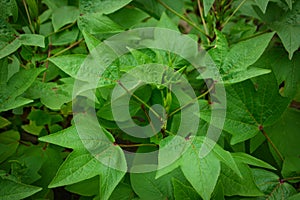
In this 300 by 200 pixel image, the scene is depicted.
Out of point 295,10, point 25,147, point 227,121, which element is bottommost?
point 25,147

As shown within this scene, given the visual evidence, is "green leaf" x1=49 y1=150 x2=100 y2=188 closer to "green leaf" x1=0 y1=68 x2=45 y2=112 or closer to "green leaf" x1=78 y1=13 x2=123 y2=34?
"green leaf" x1=0 y1=68 x2=45 y2=112

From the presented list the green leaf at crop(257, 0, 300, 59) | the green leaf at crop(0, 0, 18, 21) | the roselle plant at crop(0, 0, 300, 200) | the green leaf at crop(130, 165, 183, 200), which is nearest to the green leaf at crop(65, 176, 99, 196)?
the roselle plant at crop(0, 0, 300, 200)

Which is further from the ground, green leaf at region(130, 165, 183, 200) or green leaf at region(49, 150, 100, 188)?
green leaf at region(49, 150, 100, 188)

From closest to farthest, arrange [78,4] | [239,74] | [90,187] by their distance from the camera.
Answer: [239,74] < [90,187] < [78,4]

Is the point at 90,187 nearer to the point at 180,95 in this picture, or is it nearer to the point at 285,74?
the point at 180,95

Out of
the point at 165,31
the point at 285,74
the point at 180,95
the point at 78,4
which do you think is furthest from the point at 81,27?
the point at 285,74
